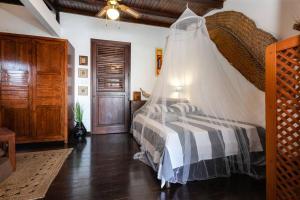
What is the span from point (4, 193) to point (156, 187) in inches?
66.3

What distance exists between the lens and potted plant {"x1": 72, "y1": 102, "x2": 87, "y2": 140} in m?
4.13

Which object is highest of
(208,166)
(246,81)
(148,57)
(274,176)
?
(148,57)

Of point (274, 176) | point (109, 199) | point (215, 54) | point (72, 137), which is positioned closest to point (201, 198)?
point (274, 176)

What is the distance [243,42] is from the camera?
3.04 meters

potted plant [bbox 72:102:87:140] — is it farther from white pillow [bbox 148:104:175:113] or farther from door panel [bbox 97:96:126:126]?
white pillow [bbox 148:104:175:113]

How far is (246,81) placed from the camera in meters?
2.96

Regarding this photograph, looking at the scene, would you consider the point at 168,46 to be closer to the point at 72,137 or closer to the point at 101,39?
the point at 101,39

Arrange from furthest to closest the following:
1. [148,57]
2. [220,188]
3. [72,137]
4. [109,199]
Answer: [148,57] < [72,137] < [220,188] < [109,199]

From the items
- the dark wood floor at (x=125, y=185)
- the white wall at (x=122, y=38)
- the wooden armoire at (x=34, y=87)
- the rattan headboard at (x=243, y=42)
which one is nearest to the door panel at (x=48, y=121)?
the wooden armoire at (x=34, y=87)

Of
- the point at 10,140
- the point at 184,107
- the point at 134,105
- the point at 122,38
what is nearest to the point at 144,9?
the point at 122,38

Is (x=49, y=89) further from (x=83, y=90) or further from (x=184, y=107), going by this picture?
(x=184, y=107)

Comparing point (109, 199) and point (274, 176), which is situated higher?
point (274, 176)

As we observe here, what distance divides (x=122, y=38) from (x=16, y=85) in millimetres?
2742

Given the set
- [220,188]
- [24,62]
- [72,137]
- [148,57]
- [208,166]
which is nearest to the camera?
[220,188]
